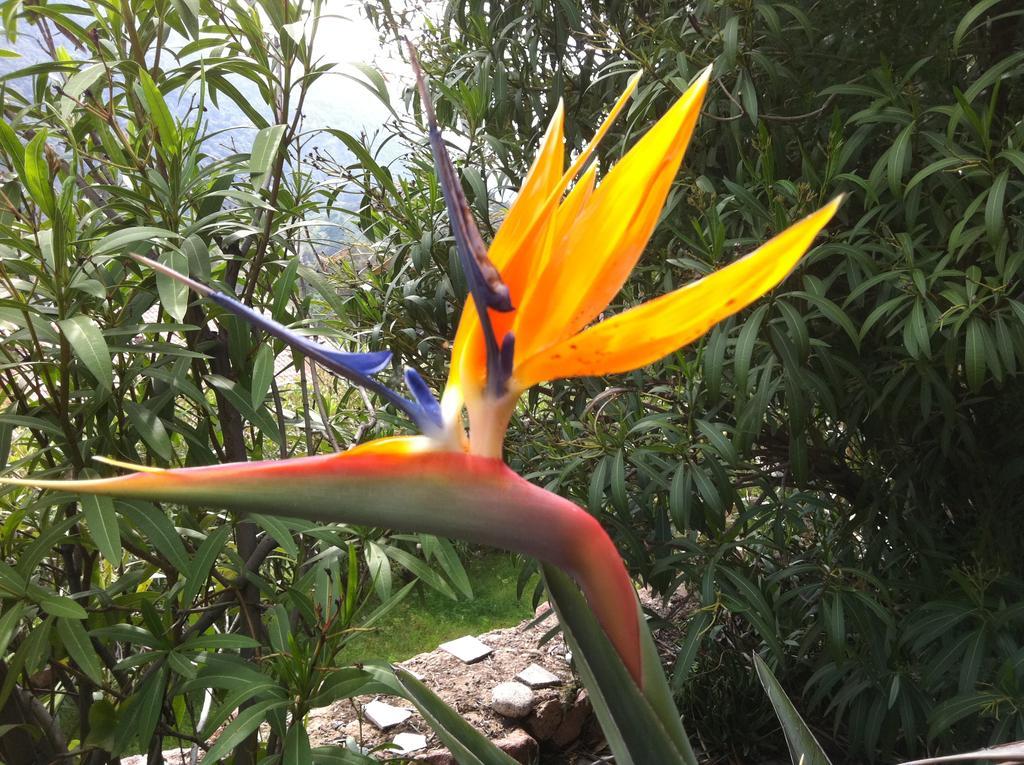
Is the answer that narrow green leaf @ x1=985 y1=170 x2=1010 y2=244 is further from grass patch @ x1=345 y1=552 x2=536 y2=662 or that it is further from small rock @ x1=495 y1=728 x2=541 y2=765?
grass patch @ x1=345 y1=552 x2=536 y2=662

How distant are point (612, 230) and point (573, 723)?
203 cm

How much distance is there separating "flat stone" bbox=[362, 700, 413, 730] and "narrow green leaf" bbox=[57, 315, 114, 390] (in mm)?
1521

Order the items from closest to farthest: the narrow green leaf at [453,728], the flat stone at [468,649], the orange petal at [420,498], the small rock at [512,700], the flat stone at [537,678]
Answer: the orange petal at [420,498] → the narrow green leaf at [453,728] → the small rock at [512,700] → the flat stone at [537,678] → the flat stone at [468,649]

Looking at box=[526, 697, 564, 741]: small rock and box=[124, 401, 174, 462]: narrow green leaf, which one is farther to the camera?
box=[526, 697, 564, 741]: small rock

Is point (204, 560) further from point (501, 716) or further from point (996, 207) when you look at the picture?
point (501, 716)

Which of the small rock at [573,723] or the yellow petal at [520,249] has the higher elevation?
the yellow petal at [520,249]

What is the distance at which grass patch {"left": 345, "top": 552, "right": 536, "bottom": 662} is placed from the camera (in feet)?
9.05

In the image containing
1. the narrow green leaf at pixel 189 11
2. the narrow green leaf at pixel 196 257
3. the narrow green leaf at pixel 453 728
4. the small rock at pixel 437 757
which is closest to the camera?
the narrow green leaf at pixel 453 728

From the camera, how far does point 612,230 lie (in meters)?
0.31

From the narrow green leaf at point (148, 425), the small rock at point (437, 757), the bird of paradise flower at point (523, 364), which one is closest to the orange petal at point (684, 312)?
the bird of paradise flower at point (523, 364)

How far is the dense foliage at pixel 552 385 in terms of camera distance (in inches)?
35.4

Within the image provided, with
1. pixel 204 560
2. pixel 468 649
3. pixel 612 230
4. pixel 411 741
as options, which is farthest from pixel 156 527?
pixel 468 649

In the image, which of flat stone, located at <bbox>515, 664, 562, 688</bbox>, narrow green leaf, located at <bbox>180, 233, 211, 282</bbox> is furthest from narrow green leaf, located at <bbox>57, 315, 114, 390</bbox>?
flat stone, located at <bbox>515, 664, 562, 688</bbox>

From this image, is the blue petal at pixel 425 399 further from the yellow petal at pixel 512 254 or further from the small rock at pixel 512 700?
the small rock at pixel 512 700
